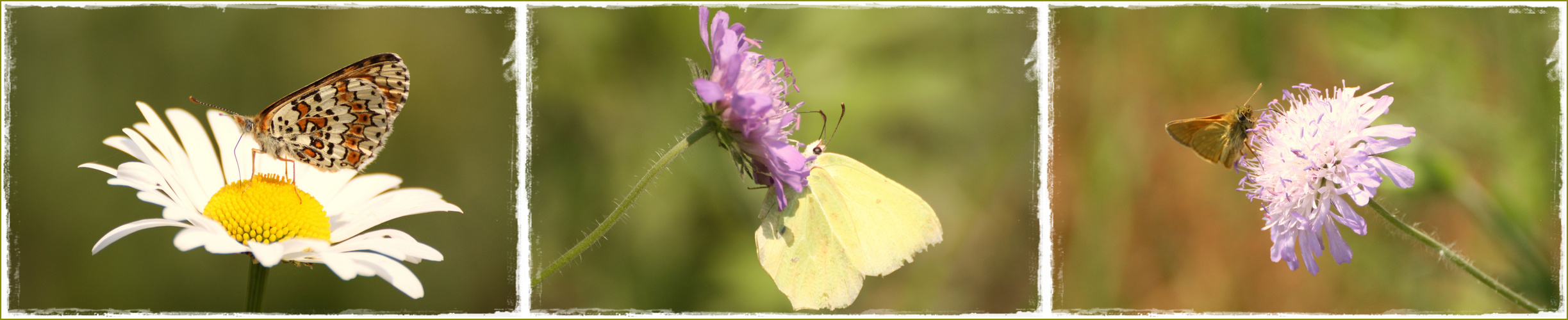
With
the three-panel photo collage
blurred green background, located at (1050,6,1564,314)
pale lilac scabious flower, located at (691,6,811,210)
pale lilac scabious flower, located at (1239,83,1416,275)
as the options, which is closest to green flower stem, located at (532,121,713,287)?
the three-panel photo collage

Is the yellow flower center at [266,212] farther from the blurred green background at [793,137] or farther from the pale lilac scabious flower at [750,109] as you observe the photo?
the pale lilac scabious flower at [750,109]

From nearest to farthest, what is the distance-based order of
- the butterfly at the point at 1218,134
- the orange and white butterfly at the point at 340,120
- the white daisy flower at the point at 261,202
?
the white daisy flower at the point at 261,202
the orange and white butterfly at the point at 340,120
the butterfly at the point at 1218,134

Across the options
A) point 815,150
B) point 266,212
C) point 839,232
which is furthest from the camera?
point 839,232

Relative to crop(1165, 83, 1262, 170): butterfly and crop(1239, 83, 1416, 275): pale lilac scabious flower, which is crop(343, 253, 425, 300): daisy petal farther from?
crop(1239, 83, 1416, 275): pale lilac scabious flower

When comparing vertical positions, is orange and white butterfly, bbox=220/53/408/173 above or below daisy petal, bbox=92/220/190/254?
above

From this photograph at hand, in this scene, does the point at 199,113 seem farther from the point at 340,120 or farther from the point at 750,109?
the point at 750,109

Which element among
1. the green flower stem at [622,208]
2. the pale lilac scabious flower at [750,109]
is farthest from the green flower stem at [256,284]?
the pale lilac scabious flower at [750,109]

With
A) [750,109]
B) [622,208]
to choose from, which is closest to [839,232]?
[750,109]
